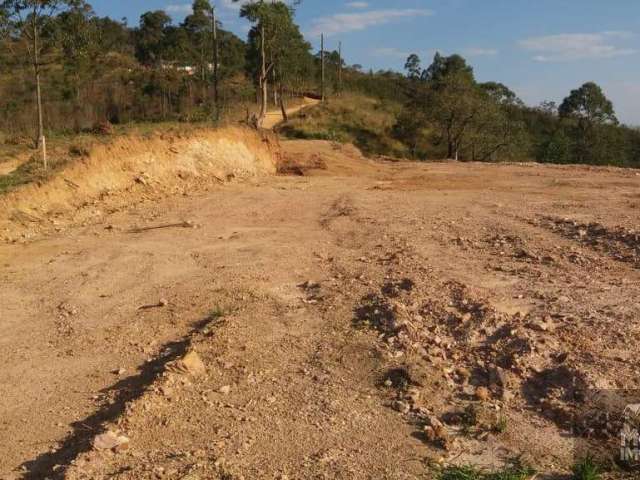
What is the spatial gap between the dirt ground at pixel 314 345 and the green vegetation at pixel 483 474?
0.08 m

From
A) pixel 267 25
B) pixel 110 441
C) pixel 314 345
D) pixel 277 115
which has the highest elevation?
pixel 267 25

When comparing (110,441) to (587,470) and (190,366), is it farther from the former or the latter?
(587,470)

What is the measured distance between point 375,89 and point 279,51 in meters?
22.9

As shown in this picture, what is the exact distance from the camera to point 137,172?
12273 millimetres

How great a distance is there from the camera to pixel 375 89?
1889 inches

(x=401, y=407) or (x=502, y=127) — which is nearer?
(x=401, y=407)

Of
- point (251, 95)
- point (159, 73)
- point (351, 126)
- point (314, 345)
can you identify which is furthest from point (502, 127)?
point (314, 345)

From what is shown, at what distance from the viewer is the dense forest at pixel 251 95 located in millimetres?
23688

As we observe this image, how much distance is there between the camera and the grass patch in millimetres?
28094

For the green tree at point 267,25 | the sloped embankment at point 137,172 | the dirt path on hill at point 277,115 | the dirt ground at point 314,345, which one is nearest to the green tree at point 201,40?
the dirt path on hill at point 277,115

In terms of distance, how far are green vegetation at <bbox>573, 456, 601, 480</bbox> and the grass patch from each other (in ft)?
78.8

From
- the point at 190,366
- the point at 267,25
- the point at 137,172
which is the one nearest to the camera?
the point at 190,366

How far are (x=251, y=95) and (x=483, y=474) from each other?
1267 inches

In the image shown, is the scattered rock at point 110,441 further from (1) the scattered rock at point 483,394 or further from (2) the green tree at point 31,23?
(2) the green tree at point 31,23
